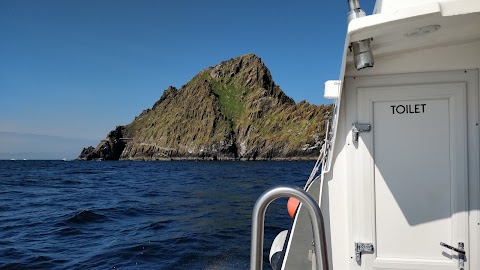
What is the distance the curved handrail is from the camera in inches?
64.8

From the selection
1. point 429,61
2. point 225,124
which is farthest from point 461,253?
point 225,124

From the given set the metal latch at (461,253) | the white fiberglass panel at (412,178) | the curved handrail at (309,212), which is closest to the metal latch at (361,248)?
the white fiberglass panel at (412,178)

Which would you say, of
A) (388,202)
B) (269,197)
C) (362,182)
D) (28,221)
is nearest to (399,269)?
(388,202)

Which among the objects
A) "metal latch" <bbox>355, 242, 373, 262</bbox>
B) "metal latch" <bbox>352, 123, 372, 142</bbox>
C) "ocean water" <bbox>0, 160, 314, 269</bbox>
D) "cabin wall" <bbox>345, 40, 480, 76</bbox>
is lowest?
"ocean water" <bbox>0, 160, 314, 269</bbox>

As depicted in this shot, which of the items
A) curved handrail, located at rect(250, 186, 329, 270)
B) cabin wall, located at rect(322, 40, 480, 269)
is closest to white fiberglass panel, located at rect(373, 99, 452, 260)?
cabin wall, located at rect(322, 40, 480, 269)

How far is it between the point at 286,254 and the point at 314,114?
12970 cm

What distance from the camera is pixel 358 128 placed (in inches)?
163

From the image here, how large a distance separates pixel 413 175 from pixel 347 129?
2.83ft

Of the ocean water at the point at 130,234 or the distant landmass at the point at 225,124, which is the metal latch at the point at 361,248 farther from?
the distant landmass at the point at 225,124

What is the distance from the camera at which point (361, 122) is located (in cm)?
416

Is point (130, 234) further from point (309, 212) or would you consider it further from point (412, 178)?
point (309, 212)

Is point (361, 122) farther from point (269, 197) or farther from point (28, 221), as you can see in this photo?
point (28, 221)

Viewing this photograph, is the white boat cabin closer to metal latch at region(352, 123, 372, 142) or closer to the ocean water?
metal latch at region(352, 123, 372, 142)

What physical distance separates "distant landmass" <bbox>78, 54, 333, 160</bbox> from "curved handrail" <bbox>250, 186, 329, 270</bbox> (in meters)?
109
